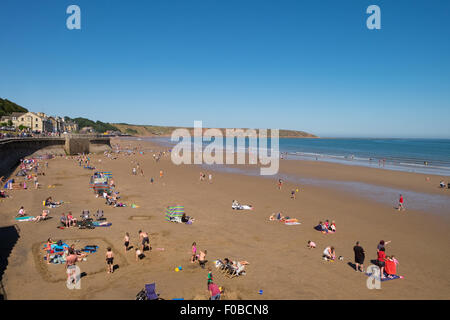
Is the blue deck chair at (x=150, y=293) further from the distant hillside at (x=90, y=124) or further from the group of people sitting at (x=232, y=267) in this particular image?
the distant hillside at (x=90, y=124)

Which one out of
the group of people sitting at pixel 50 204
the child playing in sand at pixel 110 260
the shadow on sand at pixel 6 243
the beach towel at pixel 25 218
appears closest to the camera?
the shadow on sand at pixel 6 243

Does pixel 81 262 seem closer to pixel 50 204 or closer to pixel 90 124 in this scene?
pixel 50 204

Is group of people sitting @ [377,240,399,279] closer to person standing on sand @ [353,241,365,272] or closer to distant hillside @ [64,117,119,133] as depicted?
person standing on sand @ [353,241,365,272]

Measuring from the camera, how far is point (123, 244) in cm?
1269

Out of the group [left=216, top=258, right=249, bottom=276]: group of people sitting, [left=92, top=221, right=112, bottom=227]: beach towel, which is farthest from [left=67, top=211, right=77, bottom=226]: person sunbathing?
[left=216, top=258, right=249, bottom=276]: group of people sitting

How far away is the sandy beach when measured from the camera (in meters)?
9.13

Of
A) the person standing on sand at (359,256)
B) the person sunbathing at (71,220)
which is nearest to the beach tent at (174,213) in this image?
the person sunbathing at (71,220)

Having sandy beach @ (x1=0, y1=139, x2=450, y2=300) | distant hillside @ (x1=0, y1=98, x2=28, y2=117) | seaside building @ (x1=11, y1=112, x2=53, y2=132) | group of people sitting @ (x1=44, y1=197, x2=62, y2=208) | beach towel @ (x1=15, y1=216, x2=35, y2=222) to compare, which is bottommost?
sandy beach @ (x1=0, y1=139, x2=450, y2=300)

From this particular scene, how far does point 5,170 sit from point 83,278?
30.7 m

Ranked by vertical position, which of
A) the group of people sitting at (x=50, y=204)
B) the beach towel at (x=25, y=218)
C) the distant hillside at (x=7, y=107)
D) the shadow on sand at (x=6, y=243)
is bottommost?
the shadow on sand at (x=6, y=243)

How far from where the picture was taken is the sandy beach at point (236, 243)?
9.13m

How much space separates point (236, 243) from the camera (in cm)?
1320

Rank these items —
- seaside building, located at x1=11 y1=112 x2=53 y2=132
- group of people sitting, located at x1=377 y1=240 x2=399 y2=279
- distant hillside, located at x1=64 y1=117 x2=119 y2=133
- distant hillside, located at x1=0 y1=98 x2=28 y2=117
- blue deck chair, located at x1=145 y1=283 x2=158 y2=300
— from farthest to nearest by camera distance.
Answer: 1. distant hillside, located at x1=64 y1=117 x2=119 y2=133
2. distant hillside, located at x1=0 y1=98 x2=28 y2=117
3. seaside building, located at x1=11 y1=112 x2=53 y2=132
4. group of people sitting, located at x1=377 y1=240 x2=399 y2=279
5. blue deck chair, located at x1=145 y1=283 x2=158 y2=300
